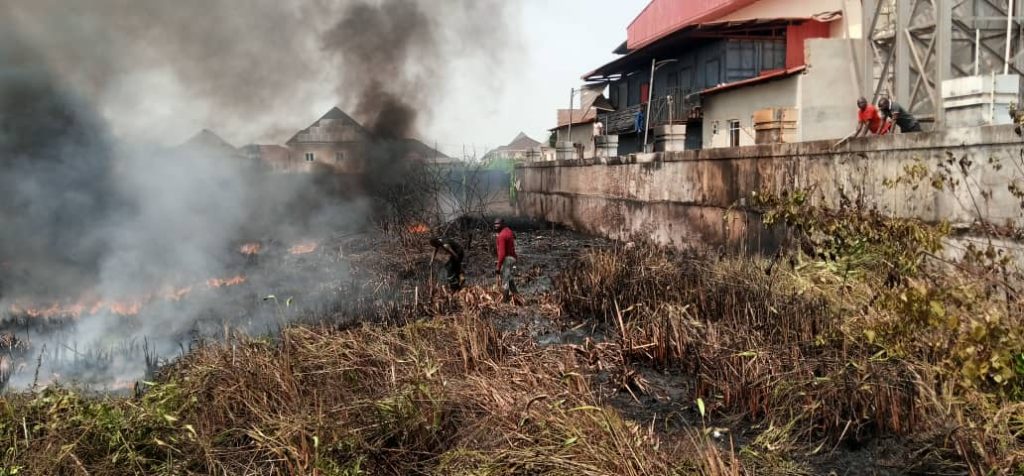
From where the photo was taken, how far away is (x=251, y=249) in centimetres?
1833

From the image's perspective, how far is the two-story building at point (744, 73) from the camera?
1678 centimetres

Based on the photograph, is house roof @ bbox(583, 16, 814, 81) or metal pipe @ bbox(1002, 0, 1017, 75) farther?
house roof @ bbox(583, 16, 814, 81)

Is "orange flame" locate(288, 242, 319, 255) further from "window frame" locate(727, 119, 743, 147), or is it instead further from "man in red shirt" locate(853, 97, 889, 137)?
"man in red shirt" locate(853, 97, 889, 137)

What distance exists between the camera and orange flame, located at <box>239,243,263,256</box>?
17545 millimetres

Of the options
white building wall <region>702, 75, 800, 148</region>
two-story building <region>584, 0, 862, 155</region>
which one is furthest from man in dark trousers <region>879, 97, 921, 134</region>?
white building wall <region>702, 75, 800, 148</region>

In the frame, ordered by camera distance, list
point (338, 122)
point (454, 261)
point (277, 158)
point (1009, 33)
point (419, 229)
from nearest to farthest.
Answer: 1. point (454, 261)
2. point (1009, 33)
3. point (419, 229)
4. point (338, 122)
5. point (277, 158)

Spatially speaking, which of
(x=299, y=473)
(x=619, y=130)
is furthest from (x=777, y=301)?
(x=619, y=130)

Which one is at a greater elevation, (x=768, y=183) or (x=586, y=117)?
(x=586, y=117)

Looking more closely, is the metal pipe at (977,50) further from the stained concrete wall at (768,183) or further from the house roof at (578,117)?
the house roof at (578,117)

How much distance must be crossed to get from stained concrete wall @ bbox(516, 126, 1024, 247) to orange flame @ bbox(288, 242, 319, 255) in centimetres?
695

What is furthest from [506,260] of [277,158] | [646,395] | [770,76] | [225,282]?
[277,158]

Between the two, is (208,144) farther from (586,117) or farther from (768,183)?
(586,117)

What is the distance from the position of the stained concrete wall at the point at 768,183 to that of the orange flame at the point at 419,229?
4.27m

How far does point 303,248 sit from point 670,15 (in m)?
19.5
